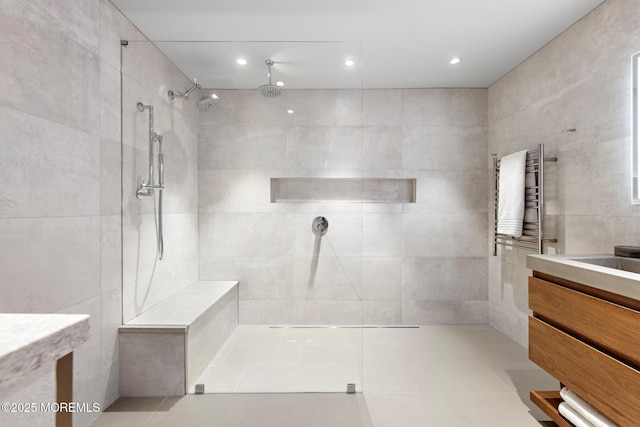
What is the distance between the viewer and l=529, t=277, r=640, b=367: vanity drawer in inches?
50.4

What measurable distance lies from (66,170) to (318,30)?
A: 173 cm

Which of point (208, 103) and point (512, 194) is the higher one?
point (208, 103)

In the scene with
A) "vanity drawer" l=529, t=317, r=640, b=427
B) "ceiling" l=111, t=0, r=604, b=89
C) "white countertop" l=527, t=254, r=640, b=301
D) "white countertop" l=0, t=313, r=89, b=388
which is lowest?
"vanity drawer" l=529, t=317, r=640, b=427

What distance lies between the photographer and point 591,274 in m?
1.45

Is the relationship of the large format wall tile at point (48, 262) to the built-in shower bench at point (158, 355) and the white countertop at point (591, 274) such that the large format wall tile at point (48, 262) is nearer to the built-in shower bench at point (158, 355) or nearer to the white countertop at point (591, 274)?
the built-in shower bench at point (158, 355)

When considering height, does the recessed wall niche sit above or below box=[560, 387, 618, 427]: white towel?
above

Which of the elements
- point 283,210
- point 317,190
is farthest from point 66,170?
point 317,190

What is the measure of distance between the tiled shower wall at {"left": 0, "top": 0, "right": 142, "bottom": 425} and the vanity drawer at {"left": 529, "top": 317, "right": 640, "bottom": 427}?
2350mm

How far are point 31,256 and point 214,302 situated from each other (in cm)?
107

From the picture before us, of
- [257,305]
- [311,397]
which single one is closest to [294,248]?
[257,305]

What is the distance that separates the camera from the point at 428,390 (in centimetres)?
221

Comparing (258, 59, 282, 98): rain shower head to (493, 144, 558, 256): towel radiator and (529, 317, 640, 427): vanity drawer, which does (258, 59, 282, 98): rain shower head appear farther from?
(529, 317, 640, 427): vanity drawer

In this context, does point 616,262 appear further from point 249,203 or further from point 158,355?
point 158,355

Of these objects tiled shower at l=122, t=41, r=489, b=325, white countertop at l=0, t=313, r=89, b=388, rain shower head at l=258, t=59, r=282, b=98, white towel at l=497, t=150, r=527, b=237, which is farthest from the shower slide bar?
white towel at l=497, t=150, r=527, b=237
